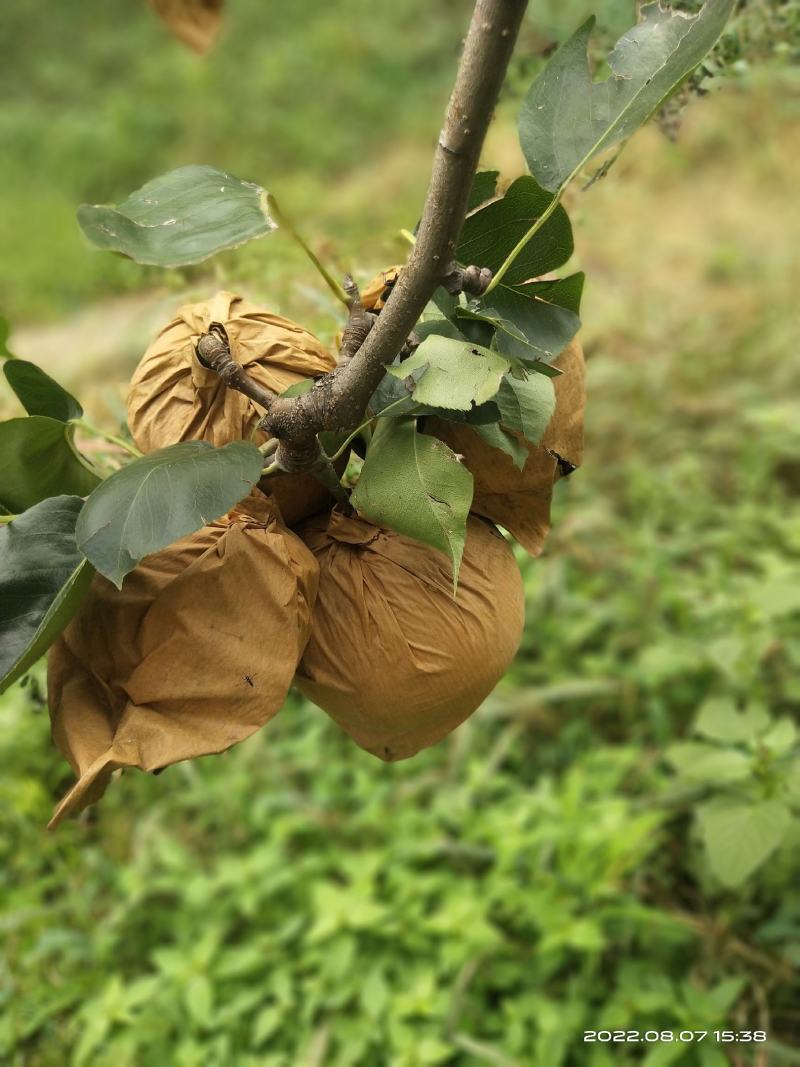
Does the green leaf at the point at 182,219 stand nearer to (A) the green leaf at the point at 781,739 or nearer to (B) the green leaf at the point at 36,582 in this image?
(B) the green leaf at the point at 36,582

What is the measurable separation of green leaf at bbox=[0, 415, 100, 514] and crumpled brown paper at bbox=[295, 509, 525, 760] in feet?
0.50

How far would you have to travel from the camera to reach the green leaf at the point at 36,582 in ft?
1.82

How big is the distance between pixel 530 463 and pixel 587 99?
0.22 meters

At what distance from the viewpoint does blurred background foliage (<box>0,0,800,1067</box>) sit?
123 cm

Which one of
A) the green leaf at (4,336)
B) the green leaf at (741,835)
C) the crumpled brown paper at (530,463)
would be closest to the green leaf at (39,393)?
Answer: the green leaf at (4,336)

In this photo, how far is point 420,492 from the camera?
583mm

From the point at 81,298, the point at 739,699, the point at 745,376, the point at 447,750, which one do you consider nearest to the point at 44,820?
the point at 447,750

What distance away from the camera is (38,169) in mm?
4723

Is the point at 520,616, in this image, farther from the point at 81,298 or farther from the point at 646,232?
the point at 81,298

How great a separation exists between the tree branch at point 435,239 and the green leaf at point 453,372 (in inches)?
0.7

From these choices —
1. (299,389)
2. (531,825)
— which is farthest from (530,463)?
(531,825)

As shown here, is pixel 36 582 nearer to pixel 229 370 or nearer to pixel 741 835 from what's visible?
pixel 229 370

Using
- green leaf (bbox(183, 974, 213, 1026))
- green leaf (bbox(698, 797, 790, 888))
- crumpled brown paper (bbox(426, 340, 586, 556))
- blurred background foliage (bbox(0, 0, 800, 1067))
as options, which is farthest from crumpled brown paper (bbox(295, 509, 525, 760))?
green leaf (bbox(183, 974, 213, 1026))

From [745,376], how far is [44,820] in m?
1.74
